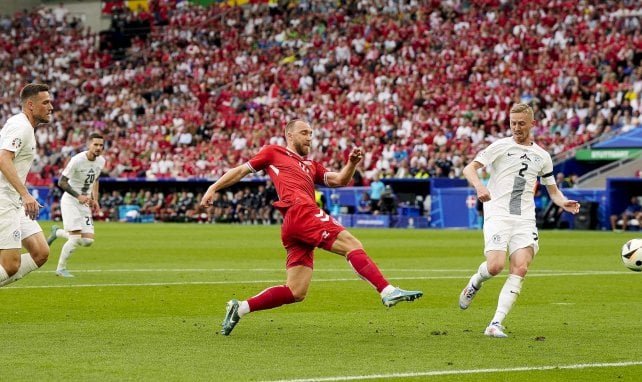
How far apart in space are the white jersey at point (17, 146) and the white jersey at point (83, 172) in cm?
889

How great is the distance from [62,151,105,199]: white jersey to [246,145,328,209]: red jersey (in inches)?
374

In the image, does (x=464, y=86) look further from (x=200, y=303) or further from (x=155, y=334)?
(x=155, y=334)

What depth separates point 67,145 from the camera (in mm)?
57188

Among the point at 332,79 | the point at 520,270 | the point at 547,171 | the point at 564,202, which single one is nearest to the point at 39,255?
the point at 520,270

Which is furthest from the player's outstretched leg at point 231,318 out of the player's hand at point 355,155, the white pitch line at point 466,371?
the white pitch line at point 466,371

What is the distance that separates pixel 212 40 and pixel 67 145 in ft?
32.8

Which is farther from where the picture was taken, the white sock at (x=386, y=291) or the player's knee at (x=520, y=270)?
the player's knee at (x=520, y=270)

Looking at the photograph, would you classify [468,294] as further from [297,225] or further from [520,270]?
[297,225]

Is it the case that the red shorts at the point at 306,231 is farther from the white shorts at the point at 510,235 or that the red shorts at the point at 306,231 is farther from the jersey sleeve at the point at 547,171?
the jersey sleeve at the point at 547,171

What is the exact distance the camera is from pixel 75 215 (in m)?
20.0

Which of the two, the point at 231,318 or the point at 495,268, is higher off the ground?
the point at 495,268

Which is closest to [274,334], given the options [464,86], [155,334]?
[155,334]

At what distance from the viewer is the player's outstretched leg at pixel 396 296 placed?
394 inches

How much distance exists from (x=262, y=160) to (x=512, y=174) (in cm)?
258
